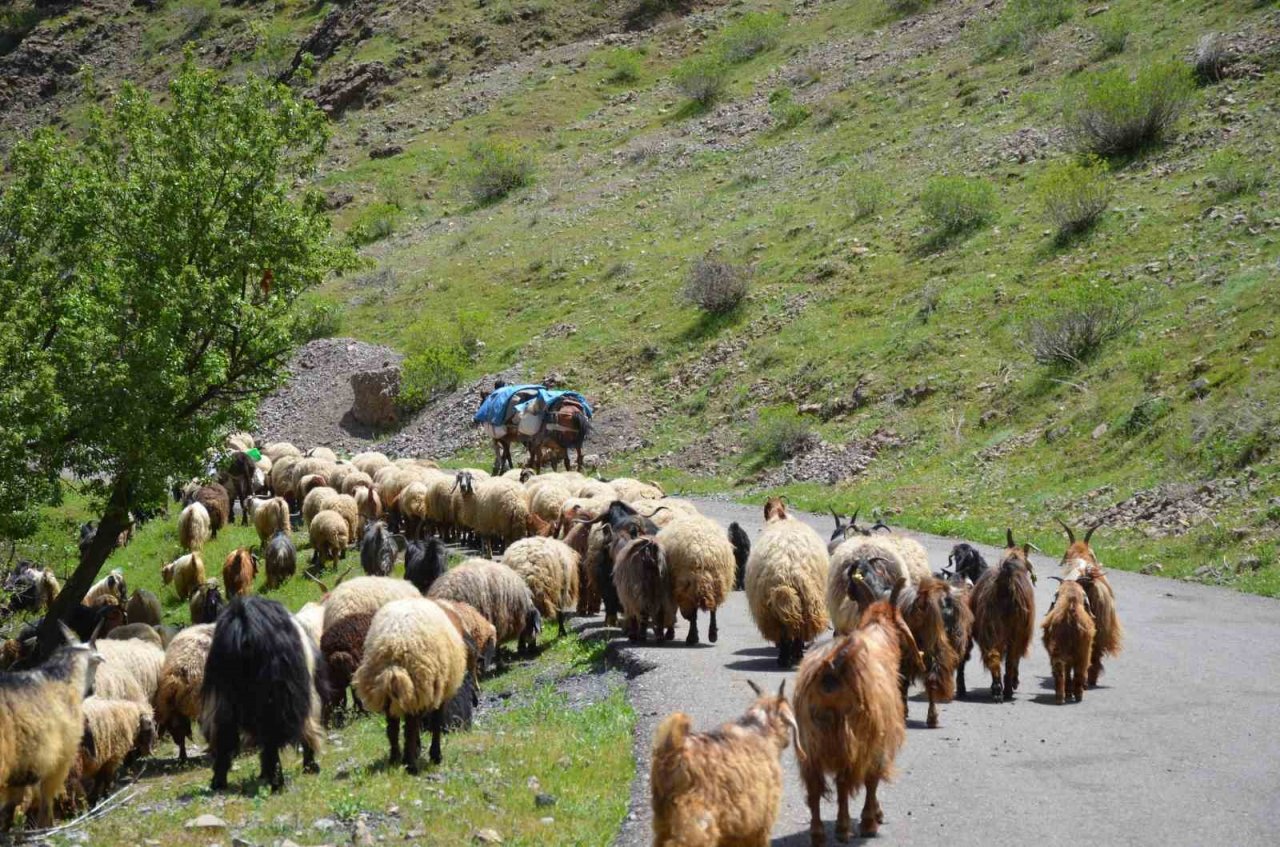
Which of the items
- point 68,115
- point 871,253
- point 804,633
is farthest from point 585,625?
point 68,115

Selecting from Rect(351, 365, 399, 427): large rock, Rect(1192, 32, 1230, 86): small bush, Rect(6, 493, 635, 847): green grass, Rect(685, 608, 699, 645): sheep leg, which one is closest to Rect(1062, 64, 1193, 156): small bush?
Rect(1192, 32, 1230, 86): small bush

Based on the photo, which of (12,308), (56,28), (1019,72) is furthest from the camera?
(56,28)

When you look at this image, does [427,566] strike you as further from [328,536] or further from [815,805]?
[815,805]

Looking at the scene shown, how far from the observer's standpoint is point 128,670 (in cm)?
1144

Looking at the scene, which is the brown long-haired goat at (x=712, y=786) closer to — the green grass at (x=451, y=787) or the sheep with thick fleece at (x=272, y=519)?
the green grass at (x=451, y=787)

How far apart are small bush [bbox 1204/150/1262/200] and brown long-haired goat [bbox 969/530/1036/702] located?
21.9 m

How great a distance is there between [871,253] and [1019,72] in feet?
44.8

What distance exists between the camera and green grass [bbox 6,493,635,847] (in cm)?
768

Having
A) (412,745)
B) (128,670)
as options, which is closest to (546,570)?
(128,670)

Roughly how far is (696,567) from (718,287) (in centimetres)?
2494

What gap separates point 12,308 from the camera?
559 inches

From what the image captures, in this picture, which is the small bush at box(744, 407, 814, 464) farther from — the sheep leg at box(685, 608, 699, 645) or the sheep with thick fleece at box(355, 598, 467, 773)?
the sheep with thick fleece at box(355, 598, 467, 773)

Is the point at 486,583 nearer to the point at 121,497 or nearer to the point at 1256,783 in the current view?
the point at 121,497

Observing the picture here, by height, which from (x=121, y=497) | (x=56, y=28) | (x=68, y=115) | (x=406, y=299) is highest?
(x=56, y=28)
